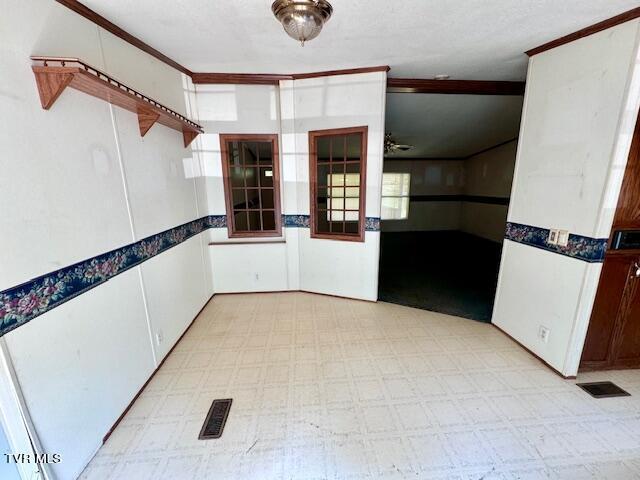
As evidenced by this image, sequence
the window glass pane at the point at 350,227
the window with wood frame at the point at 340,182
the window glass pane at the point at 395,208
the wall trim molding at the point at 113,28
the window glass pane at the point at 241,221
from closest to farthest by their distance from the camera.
Result: 1. the wall trim molding at the point at 113,28
2. the window with wood frame at the point at 340,182
3. the window glass pane at the point at 350,227
4. the window glass pane at the point at 241,221
5. the window glass pane at the point at 395,208

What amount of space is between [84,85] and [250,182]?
2393mm

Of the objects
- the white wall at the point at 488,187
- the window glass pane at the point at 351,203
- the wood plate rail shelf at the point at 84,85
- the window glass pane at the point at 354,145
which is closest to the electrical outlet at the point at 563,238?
the window glass pane at the point at 351,203

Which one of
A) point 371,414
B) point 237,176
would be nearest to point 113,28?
point 237,176

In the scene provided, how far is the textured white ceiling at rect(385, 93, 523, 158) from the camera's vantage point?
11.9ft

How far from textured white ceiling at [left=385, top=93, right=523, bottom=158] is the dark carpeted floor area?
221cm

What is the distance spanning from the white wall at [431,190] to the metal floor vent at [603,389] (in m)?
5.75

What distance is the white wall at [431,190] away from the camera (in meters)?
7.13

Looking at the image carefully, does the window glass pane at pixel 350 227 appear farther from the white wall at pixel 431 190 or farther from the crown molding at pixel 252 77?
the white wall at pixel 431 190

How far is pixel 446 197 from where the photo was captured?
7305mm

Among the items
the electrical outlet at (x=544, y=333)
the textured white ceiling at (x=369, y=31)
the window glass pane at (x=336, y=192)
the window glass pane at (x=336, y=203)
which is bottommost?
the electrical outlet at (x=544, y=333)

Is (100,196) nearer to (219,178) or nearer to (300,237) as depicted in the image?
(219,178)

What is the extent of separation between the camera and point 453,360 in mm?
2182

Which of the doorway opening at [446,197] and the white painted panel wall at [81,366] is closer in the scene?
the white painted panel wall at [81,366]

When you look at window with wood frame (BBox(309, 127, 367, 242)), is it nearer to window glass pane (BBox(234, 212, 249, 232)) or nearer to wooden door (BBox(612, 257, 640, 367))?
window glass pane (BBox(234, 212, 249, 232))
